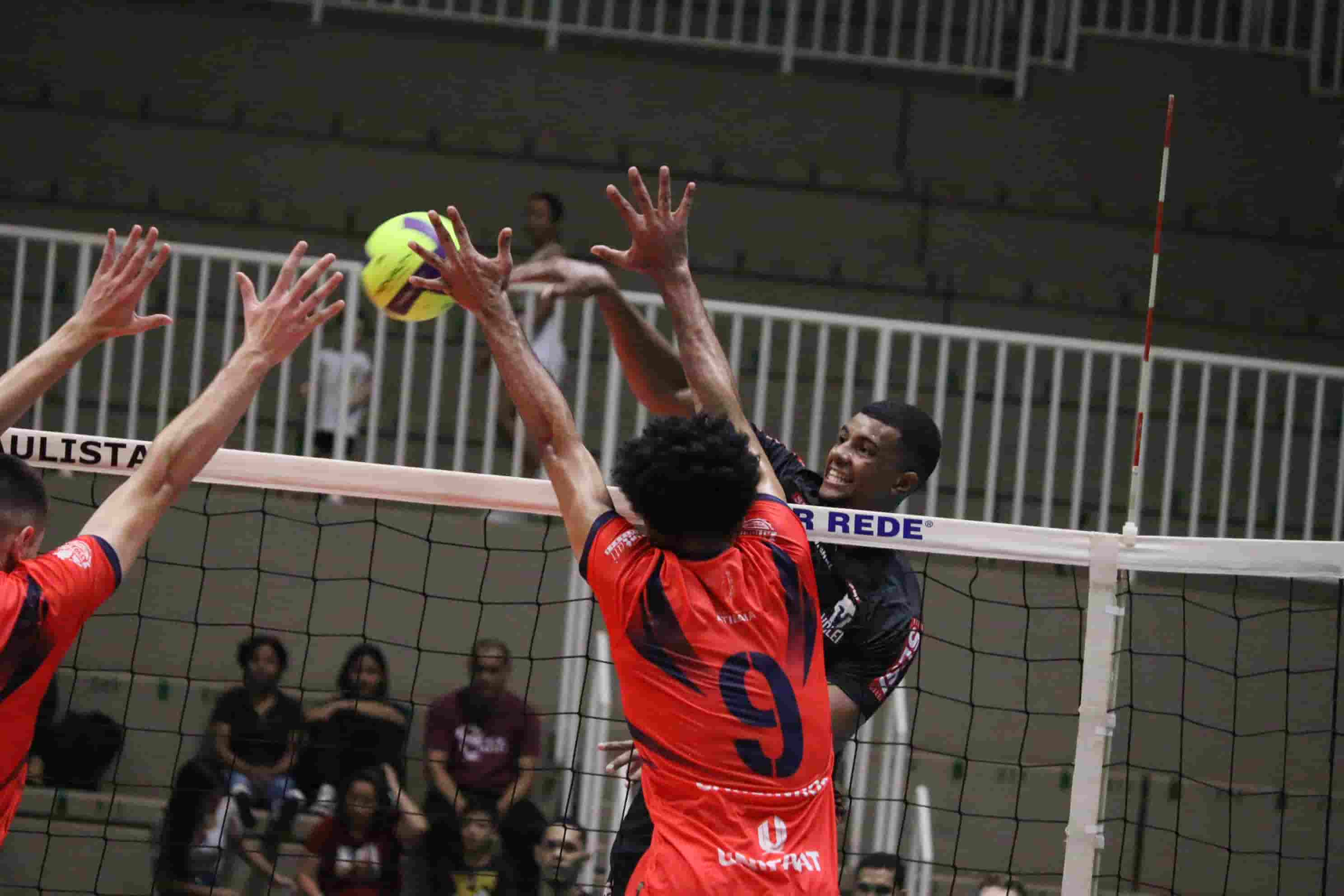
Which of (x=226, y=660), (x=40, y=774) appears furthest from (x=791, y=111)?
(x=40, y=774)

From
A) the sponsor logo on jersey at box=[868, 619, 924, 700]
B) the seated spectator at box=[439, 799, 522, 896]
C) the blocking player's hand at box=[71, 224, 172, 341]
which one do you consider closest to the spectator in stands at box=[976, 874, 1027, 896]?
the seated spectator at box=[439, 799, 522, 896]

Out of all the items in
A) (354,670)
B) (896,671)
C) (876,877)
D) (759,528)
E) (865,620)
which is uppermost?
(759,528)

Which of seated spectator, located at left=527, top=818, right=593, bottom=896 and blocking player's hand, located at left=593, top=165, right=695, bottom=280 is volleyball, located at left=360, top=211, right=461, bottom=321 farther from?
seated spectator, located at left=527, top=818, right=593, bottom=896

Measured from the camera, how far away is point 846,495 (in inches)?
164

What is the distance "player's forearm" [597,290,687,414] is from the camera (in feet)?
13.6

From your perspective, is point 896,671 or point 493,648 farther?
point 493,648

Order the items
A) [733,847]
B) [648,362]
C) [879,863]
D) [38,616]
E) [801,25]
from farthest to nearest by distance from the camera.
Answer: [801,25] < [879,863] < [648,362] < [733,847] < [38,616]

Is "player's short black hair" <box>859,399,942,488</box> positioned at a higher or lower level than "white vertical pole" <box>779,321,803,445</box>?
lower

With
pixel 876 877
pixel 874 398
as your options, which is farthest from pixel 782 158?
pixel 876 877

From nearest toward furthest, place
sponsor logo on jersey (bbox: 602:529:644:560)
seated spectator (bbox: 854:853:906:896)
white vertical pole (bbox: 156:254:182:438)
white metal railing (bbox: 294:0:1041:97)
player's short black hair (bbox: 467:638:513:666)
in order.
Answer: sponsor logo on jersey (bbox: 602:529:644:560), seated spectator (bbox: 854:853:906:896), player's short black hair (bbox: 467:638:513:666), white vertical pole (bbox: 156:254:182:438), white metal railing (bbox: 294:0:1041:97)

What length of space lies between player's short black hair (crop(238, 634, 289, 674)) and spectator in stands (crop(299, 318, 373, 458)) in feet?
3.55

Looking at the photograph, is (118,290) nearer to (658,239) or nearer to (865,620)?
(658,239)

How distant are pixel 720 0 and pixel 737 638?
9.65 metres

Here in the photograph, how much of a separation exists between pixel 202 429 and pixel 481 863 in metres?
4.35
